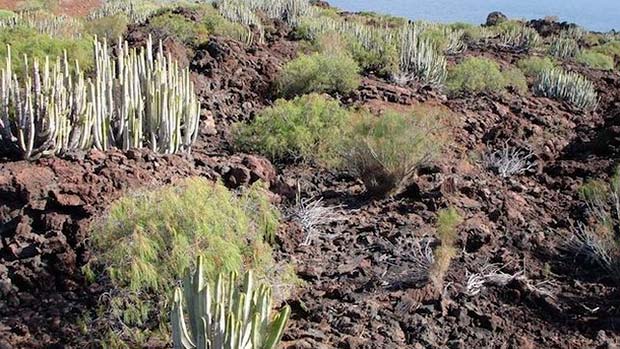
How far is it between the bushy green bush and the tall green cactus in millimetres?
6646

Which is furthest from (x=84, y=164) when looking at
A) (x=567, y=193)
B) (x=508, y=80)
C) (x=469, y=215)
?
(x=508, y=80)

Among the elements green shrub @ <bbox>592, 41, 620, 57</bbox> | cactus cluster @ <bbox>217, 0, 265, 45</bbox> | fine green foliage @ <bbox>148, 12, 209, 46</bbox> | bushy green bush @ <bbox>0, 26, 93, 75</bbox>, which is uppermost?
bushy green bush @ <bbox>0, 26, 93, 75</bbox>

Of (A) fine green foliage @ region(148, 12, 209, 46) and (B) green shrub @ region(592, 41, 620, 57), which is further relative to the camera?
(B) green shrub @ region(592, 41, 620, 57)

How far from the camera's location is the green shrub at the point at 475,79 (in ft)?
45.1

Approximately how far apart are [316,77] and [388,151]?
414 centimetres

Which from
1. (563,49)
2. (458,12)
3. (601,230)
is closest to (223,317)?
(601,230)

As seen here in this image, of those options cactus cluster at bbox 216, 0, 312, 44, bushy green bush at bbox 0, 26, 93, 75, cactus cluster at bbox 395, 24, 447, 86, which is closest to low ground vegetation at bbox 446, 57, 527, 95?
cactus cluster at bbox 395, 24, 447, 86

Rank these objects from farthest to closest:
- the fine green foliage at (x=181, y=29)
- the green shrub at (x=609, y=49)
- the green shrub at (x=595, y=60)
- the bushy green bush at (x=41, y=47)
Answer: the green shrub at (x=609, y=49) < the green shrub at (x=595, y=60) < the fine green foliage at (x=181, y=29) < the bushy green bush at (x=41, y=47)

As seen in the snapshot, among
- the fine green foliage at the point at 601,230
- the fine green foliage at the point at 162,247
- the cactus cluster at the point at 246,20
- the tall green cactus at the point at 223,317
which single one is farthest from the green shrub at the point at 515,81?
the tall green cactus at the point at 223,317

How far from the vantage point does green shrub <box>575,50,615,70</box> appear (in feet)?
68.1

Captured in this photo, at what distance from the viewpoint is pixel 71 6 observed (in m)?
31.1

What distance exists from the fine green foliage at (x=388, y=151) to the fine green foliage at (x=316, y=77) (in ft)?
11.4

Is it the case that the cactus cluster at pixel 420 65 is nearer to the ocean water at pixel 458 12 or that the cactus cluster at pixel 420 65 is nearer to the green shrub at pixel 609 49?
the green shrub at pixel 609 49

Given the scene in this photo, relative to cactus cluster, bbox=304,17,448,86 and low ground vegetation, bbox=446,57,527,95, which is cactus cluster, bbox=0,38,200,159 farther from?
low ground vegetation, bbox=446,57,527,95
